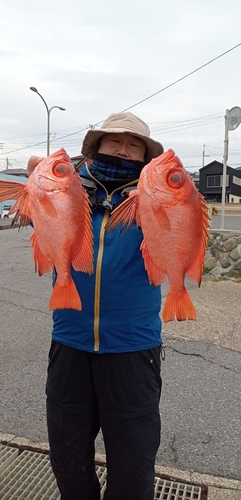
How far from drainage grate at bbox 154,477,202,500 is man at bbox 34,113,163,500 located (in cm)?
66

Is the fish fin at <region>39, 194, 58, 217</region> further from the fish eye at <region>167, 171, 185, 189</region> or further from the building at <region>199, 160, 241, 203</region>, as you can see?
the building at <region>199, 160, 241, 203</region>

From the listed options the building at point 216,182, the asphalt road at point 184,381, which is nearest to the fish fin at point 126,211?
the asphalt road at point 184,381

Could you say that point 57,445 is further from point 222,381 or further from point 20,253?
point 20,253

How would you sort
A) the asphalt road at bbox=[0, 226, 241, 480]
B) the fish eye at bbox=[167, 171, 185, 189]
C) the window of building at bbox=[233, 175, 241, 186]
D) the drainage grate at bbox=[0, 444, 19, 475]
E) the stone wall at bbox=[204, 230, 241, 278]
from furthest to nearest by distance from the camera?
the window of building at bbox=[233, 175, 241, 186] → the stone wall at bbox=[204, 230, 241, 278] → the asphalt road at bbox=[0, 226, 241, 480] → the drainage grate at bbox=[0, 444, 19, 475] → the fish eye at bbox=[167, 171, 185, 189]

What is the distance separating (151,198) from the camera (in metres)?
1.53

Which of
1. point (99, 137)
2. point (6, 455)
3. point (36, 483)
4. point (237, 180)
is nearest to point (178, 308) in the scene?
point (99, 137)

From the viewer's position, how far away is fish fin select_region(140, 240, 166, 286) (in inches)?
63.6

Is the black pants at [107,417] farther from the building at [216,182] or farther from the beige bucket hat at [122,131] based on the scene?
the building at [216,182]

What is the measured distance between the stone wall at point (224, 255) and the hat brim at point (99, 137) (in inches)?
243

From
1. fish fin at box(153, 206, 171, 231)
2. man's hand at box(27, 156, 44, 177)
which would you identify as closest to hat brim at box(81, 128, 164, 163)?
man's hand at box(27, 156, 44, 177)

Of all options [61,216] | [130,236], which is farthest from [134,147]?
[61,216]

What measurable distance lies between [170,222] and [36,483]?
190 cm

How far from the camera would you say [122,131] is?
1828 millimetres

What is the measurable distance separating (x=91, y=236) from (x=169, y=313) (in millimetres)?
429
